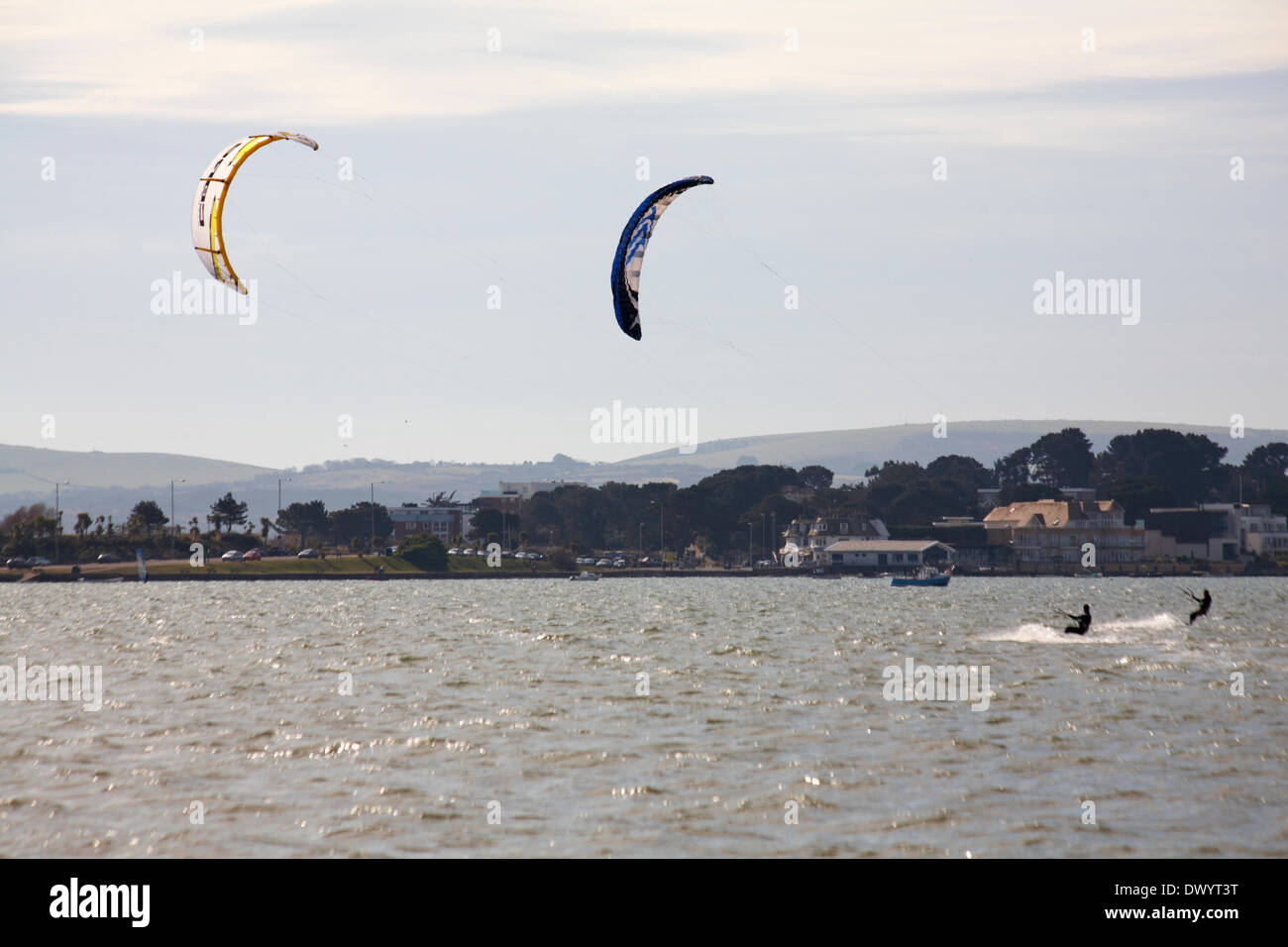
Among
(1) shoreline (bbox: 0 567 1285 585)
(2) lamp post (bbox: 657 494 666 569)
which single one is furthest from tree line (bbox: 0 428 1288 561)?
(1) shoreline (bbox: 0 567 1285 585)

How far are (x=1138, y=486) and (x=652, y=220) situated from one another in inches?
5957

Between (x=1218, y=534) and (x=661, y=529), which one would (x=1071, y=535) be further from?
(x=661, y=529)

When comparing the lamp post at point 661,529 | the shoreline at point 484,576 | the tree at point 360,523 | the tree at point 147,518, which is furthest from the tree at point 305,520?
the lamp post at point 661,529

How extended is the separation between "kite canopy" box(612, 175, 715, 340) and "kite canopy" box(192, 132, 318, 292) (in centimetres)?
837

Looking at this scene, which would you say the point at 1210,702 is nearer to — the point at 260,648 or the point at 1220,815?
the point at 1220,815

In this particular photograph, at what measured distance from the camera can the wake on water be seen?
49.2m

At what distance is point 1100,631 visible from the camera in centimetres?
5459

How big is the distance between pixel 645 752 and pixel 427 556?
A: 13158cm

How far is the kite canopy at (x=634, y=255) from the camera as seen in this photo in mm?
35094

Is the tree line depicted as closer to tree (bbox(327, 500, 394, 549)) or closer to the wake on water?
tree (bbox(327, 500, 394, 549))

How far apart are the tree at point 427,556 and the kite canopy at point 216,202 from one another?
11460cm

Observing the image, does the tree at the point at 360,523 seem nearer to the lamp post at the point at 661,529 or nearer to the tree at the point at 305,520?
the tree at the point at 305,520

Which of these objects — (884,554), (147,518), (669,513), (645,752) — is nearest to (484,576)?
(669,513)
